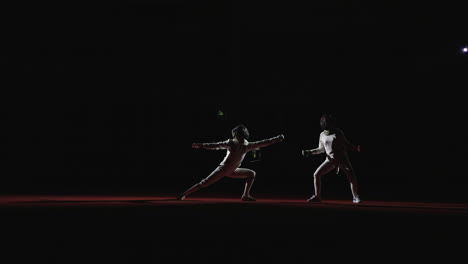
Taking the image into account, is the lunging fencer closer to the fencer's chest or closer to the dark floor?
the fencer's chest

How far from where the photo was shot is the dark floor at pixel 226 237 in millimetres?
4348

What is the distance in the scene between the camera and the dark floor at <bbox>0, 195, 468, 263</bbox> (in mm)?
4348

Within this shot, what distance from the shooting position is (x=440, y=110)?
2173cm

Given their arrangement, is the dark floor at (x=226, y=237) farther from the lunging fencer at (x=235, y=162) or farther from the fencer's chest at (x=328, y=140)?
the lunging fencer at (x=235, y=162)

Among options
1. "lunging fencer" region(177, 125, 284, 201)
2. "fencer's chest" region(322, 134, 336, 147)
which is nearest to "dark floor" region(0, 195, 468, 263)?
"fencer's chest" region(322, 134, 336, 147)

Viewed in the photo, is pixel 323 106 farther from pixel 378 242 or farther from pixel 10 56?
pixel 378 242

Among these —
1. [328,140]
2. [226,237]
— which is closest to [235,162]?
[328,140]

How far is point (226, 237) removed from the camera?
5.37 meters

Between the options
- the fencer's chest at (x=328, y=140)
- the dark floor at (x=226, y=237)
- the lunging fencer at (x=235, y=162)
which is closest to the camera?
the dark floor at (x=226, y=237)

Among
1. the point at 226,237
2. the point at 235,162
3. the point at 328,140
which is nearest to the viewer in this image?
the point at 226,237

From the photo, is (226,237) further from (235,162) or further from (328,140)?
(328,140)

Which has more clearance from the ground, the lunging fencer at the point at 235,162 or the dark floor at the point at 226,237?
the lunging fencer at the point at 235,162

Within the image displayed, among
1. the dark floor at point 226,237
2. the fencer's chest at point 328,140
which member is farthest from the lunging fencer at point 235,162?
the dark floor at point 226,237

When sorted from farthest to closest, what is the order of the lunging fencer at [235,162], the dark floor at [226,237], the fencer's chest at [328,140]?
the lunging fencer at [235,162] → the fencer's chest at [328,140] → the dark floor at [226,237]
